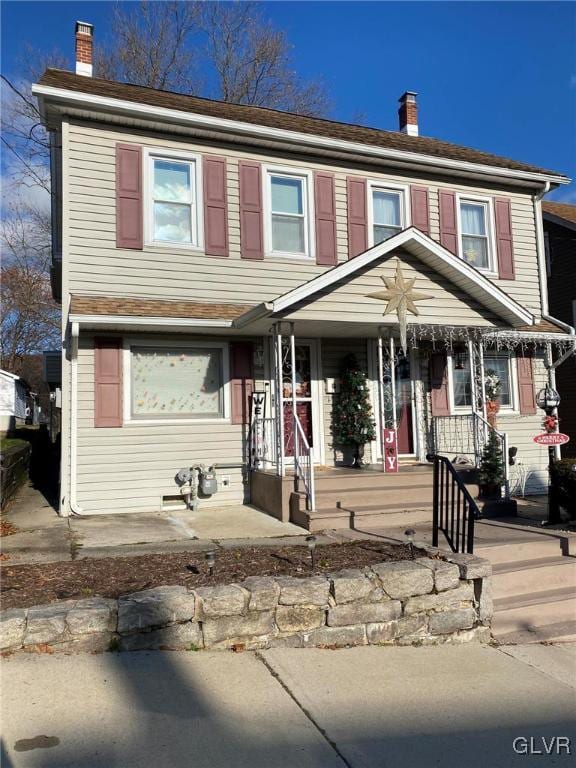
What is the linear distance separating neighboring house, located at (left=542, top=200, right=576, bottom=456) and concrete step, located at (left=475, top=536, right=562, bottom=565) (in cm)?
1105

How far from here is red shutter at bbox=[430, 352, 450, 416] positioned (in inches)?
445

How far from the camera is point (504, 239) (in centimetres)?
1214

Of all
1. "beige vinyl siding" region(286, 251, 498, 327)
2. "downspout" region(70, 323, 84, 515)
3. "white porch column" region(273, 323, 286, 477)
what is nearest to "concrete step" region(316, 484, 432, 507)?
"white porch column" region(273, 323, 286, 477)

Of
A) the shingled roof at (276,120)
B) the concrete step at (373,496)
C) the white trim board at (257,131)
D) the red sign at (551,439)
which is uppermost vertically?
the shingled roof at (276,120)

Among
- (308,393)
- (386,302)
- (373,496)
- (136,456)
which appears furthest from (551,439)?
(136,456)

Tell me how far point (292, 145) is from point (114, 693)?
9.07m

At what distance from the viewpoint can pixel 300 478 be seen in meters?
8.49

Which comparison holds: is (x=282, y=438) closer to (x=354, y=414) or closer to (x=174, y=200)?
(x=354, y=414)

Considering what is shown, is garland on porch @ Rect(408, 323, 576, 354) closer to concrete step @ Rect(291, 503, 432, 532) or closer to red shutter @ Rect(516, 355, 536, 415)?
red shutter @ Rect(516, 355, 536, 415)

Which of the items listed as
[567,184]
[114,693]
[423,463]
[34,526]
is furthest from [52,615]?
[567,184]

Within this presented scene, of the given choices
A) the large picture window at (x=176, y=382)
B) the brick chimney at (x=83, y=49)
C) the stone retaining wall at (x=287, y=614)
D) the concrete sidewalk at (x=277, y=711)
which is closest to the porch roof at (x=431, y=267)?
the large picture window at (x=176, y=382)

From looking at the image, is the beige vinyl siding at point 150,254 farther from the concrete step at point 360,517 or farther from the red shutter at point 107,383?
the concrete step at point 360,517

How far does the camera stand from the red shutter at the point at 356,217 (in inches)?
432

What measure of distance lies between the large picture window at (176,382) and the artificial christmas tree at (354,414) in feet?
6.64
